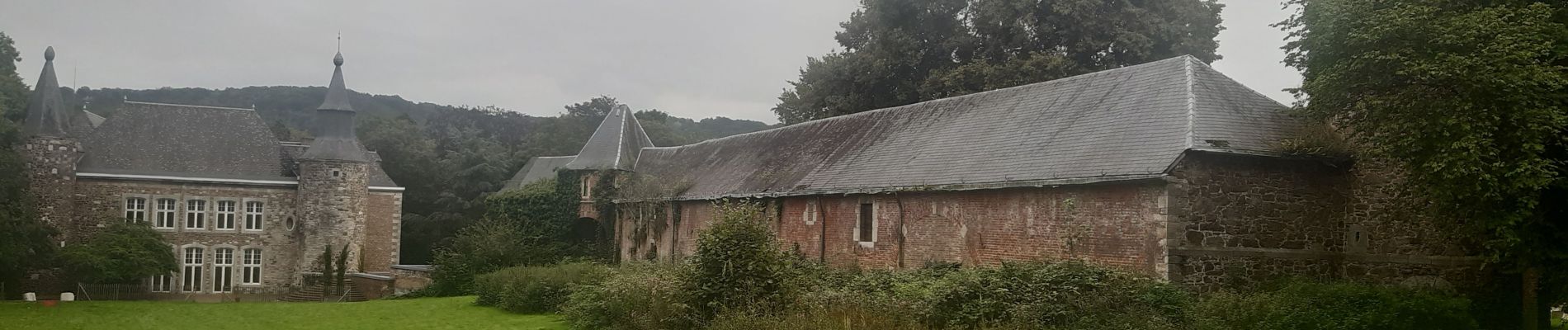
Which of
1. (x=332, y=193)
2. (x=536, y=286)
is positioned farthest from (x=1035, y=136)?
(x=332, y=193)

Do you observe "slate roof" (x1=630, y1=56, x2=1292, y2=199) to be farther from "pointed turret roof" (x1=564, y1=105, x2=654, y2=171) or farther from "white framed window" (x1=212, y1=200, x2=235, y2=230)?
"white framed window" (x1=212, y1=200, x2=235, y2=230)

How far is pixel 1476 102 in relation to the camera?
13.8 metres

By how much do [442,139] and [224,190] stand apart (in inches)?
930

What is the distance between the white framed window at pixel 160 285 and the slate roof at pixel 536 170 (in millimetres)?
18596

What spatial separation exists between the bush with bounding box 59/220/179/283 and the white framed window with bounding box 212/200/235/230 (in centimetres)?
302

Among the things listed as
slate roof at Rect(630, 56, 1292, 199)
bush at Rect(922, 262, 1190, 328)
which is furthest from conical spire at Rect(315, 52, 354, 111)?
bush at Rect(922, 262, 1190, 328)

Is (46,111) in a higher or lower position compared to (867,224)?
higher

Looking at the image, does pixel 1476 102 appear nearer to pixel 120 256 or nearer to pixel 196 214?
pixel 120 256

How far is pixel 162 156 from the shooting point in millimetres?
35500

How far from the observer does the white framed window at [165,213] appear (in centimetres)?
3491

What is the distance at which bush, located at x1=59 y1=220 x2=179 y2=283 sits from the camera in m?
30.3

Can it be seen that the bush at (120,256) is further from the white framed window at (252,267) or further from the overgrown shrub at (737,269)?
the overgrown shrub at (737,269)

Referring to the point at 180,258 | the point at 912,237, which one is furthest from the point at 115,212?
the point at 912,237

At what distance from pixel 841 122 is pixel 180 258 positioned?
68.9ft
